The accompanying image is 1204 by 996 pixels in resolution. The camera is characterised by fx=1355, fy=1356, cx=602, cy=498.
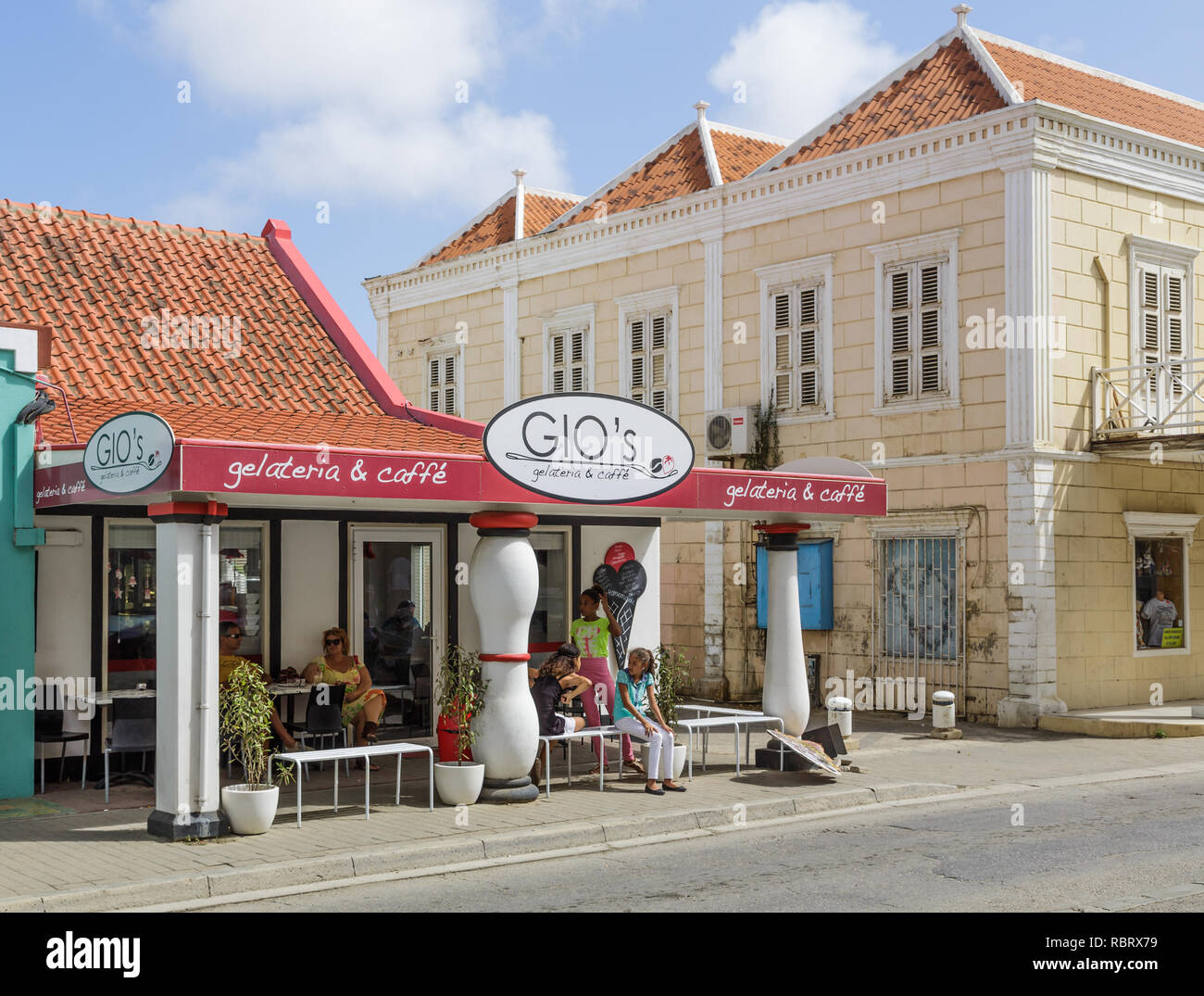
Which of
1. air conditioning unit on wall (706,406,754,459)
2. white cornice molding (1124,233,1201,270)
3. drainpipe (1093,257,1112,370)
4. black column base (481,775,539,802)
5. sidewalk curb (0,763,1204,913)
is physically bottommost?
sidewalk curb (0,763,1204,913)

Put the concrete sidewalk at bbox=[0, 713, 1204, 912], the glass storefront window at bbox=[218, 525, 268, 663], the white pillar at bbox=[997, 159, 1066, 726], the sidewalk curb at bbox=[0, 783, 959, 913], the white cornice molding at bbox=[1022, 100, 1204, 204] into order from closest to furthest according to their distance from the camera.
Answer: the sidewalk curb at bbox=[0, 783, 959, 913], the concrete sidewalk at bbox=[0, 713, 1204, 912], the glass storefront window at bbox=[218, 525, 268, 663], the white pillar at bbox=[997, 159, 1066, 726], the white cornice molding at bbox=[1022, 100, 1204, 204]

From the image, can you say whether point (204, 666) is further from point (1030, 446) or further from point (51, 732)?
point (1030, 446)

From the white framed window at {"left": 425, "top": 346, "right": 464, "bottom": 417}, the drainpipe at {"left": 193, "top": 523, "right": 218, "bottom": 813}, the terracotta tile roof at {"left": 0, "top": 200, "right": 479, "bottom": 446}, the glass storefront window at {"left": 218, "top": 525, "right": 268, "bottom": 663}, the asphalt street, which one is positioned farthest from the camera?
the white framed window at {"left": 425, "top": 346, "right": 464, "bottom": 417}

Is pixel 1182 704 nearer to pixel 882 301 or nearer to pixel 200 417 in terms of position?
pixel 882 301

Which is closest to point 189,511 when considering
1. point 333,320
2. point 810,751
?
point 810,751

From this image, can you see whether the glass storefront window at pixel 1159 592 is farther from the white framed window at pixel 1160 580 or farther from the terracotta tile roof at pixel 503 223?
the terracotta tile roof at pixel 503 223

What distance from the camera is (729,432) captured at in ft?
71.1

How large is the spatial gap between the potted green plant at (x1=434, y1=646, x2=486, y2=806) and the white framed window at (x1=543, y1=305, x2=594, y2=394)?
43.2ft

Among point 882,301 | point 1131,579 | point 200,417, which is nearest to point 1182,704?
point 1131,579

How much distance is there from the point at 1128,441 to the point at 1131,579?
2.17m

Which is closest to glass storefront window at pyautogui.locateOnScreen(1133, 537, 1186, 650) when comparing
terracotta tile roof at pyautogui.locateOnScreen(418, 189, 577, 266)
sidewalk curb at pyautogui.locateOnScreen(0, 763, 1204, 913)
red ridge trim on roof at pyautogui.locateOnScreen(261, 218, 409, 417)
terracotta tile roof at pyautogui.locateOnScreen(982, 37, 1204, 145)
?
terracotta tile roof at pyautogui.locateOnScreen(982, 37, 1204, 145)

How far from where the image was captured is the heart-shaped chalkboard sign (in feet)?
50.3

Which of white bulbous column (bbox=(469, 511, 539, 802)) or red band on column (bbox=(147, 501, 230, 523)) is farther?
white bulbous column (bbox=(469, 511, 539, 802))

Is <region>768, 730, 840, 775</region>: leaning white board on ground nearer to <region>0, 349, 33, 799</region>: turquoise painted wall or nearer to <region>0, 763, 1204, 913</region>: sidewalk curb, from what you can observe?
<region>0, 763, 1204, 913</region>: sidewalk curb
